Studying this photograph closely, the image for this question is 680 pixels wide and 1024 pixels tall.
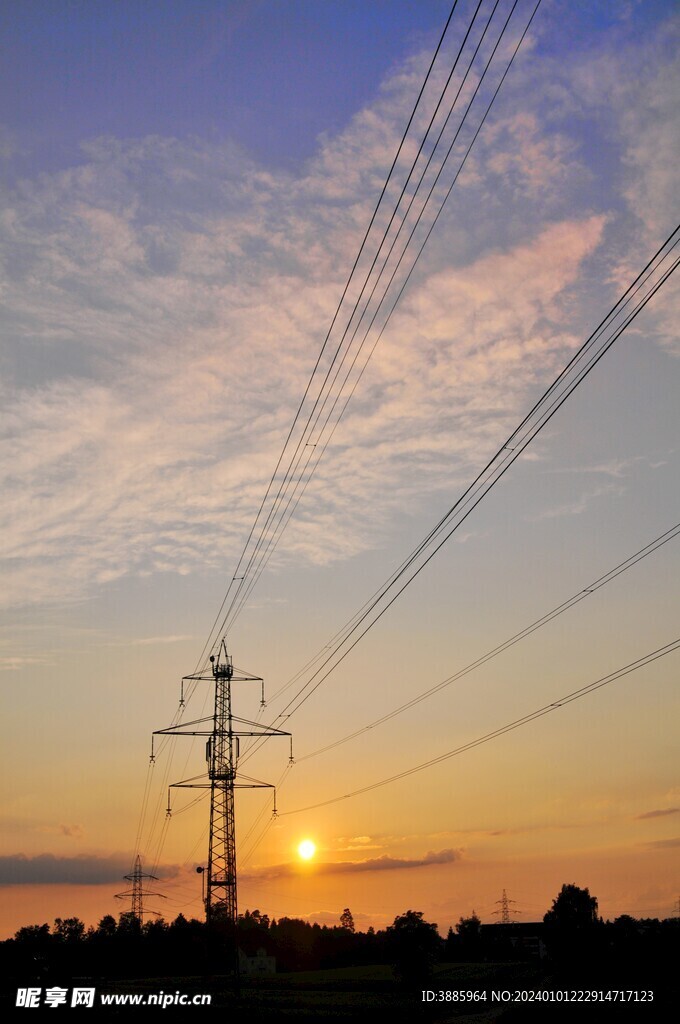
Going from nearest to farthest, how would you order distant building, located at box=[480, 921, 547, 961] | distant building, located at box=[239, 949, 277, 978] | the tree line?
the tree line → distant building, located at box=[480, 921, 547, 961] → distant building, located at box=[239, 949, 277, 978]

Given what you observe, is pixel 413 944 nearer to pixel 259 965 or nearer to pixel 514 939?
pixel 514 939

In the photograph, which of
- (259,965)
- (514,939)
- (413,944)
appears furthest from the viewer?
(259,965)

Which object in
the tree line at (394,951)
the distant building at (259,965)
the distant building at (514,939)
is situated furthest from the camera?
the distant building at (259,965)

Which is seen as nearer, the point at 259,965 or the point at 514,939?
the point at 514,939

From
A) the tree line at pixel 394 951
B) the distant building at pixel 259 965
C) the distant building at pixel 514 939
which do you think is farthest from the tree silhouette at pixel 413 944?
the distant building at pixel 259 965

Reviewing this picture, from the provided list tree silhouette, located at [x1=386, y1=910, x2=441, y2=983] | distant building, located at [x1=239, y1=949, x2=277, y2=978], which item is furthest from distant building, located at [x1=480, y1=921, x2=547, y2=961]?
tree silhouette, located at [x1=386, y1=910, x2=441, y2=983]

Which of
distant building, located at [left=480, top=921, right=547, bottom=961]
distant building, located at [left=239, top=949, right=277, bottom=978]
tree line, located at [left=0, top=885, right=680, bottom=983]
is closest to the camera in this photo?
tree line, located at [left=0, top=885, right=680, bottom=983]

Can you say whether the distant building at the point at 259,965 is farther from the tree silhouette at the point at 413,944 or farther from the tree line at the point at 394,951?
the tree silhouette at the point at 413,944

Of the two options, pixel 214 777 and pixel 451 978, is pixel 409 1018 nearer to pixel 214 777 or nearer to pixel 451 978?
pixel 214 777

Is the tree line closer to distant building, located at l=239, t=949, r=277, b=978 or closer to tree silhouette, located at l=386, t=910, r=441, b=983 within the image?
tree silhouette, located at l=386, t=910, r=441, b=983

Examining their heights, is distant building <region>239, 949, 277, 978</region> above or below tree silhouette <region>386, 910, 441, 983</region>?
below

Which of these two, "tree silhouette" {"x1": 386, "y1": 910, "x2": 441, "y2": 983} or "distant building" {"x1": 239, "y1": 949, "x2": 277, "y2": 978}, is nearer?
"tree silhouette" {"x1": 386, "y1": 910, "x2": 441, "y2": 983}

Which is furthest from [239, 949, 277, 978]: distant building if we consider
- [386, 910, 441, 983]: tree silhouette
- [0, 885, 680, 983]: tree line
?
[386, 910, 441, 983]: tree silhouette

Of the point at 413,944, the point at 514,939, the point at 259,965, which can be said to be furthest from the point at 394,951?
the point at 259,965
